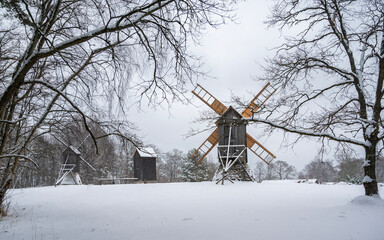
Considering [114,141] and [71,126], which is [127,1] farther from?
[71,126]

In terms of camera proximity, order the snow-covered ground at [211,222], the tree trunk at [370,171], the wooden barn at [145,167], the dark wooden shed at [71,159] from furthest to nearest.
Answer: the wooden barn at [145,167] < the dark wooden shed at [71,159] < the tree trunk at [370,171] < the snow-covered ground at [211,222]

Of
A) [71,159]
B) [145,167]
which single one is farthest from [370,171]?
[71,159]

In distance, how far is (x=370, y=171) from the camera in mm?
6906

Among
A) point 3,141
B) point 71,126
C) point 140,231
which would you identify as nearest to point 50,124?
point 71,126

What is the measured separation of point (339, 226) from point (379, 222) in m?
0.83

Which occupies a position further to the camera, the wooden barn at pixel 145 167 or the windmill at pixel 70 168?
the wooden barn at pixel 145 167

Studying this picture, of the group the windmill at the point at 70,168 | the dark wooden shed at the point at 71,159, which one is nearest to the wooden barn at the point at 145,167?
the windmill at the point at 70,168

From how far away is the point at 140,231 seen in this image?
4703mm

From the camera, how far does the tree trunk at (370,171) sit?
268 inches

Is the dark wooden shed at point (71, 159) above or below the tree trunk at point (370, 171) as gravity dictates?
above

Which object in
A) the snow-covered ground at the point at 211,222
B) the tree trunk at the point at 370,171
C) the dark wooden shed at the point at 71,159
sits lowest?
the snow-covered ground at the point at 211,222

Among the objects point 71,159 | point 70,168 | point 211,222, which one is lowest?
point 211,222

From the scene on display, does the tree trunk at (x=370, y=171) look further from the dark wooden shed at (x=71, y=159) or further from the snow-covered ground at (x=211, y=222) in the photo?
the dark wooden shed at (x=71, y=159)

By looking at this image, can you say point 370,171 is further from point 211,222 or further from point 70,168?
point 70,168
